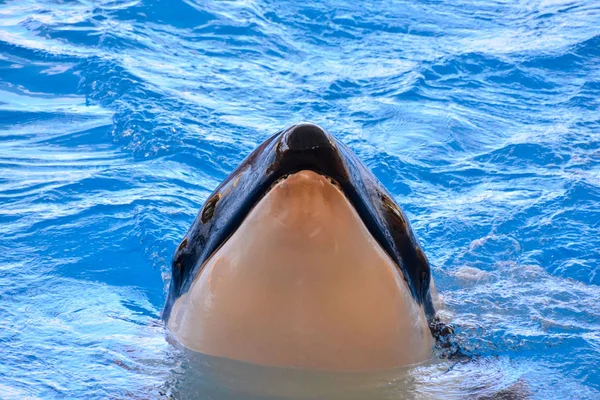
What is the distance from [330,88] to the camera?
13.4 metres

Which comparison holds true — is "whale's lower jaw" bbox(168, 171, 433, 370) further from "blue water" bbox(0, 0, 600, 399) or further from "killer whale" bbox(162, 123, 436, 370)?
"blue water" bbox(0, 0, 600, 399)

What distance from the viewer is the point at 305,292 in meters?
3.63

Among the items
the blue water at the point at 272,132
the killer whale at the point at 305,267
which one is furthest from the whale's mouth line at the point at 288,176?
the blue water at the point at 272,132

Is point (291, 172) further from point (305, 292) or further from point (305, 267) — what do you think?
point (305, 292)

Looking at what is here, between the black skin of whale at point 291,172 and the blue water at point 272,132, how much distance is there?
1.52ft

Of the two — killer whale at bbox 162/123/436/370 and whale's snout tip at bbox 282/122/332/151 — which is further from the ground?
whale's snout tip at bbox 282/122/332/151

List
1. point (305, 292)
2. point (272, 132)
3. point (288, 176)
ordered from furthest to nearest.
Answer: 1. point (272, 132)
2. point (305, 292)
3. point (288, 176)

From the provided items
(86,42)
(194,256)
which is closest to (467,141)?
(86,42)

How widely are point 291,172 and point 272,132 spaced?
326 inches

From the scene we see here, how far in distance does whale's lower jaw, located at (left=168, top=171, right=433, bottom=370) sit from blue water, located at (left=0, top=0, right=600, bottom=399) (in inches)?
8.4

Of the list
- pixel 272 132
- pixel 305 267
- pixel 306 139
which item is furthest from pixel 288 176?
pixel 272 132

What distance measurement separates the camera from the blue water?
534 cm

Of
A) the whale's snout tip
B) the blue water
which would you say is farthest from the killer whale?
the blue water

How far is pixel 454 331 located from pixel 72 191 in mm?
5903
